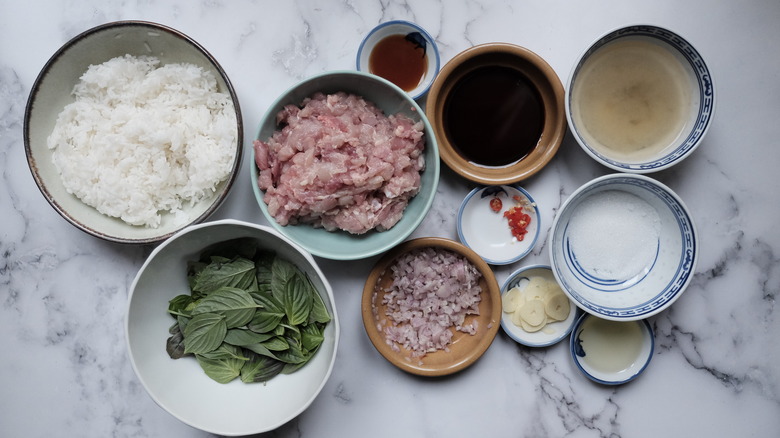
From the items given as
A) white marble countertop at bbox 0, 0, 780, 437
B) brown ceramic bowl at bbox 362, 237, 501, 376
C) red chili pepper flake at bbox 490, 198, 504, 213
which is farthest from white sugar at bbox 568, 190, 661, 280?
brown ceramic bowl at bbox 362, 237, 501, 376

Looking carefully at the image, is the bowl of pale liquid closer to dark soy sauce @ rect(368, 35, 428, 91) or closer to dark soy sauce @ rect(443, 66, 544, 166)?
dark soy sauce @ rect(443, 66, 544, 166)

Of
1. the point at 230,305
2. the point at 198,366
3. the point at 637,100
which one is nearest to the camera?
the point at 230,305

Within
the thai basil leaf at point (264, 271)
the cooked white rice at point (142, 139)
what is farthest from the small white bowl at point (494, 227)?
the cooked white rice at point (142, 139)

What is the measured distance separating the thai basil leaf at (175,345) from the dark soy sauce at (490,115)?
134cm

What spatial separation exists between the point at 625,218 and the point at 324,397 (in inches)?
58.4

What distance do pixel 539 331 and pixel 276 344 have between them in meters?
1.09

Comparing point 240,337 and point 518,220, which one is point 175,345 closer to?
point 240,337

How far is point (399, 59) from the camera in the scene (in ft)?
7.50

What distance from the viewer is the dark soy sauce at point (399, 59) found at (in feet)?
7.48

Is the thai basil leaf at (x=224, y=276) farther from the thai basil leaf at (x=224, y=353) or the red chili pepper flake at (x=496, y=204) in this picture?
the red chili pepper flake at (x=496, y=204)

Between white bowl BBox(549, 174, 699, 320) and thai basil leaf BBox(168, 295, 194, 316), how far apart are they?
1.49 metres

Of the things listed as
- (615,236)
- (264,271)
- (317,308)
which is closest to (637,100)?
(615,236)

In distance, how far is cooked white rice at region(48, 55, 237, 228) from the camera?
6.84ft

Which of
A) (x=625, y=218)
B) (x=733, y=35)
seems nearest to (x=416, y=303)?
(x=625, y=218)
